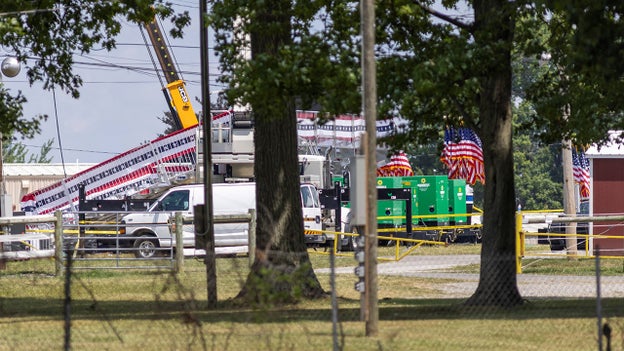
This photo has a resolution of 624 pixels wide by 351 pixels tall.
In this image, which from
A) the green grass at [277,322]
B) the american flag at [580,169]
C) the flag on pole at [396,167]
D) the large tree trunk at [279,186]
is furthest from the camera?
the flag on pole at [396,167]

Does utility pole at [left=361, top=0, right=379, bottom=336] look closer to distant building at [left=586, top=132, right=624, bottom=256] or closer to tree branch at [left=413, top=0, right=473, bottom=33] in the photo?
tree branch at [left=413, top=0, right=473, bottom=33]

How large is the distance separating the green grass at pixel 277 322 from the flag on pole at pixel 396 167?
2762 cm

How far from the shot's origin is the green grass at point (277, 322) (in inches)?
578

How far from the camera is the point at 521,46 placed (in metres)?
20.0

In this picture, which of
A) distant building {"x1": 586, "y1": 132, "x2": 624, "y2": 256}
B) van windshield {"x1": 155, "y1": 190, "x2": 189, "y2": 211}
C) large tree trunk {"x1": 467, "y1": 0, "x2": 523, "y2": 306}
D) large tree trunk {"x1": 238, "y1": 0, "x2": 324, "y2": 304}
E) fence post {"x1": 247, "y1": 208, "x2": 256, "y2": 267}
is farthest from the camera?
van windshield {"x1": 155, "y1": 190, "x2": 189, "y2": 211}

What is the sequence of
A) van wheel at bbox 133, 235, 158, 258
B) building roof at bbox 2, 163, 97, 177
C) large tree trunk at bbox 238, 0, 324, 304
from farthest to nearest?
building roof at bbox 2, 163, 97, 177
van wheel at bbox 133, 235, 158, 258
large tree trunk at bbox 238, 0, 324, 304

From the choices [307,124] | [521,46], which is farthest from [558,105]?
[307,124]

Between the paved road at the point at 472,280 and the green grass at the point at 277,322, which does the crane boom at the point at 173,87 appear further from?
the green grass at the point at 277,322

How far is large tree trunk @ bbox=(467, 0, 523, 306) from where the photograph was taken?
19516 millimetres

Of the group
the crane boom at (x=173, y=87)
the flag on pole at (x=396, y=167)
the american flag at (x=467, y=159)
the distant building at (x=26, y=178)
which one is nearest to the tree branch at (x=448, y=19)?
the american flag at (x=467, y=159)

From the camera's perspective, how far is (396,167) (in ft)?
173

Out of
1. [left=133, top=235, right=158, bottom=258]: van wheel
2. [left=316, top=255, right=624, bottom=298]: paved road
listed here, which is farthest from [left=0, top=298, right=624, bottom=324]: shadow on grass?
[left=133, top=235, right=158, bottom=258]: van wheel

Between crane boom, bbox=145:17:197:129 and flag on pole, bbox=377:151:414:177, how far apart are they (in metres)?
7.87

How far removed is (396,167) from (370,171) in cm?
3751
